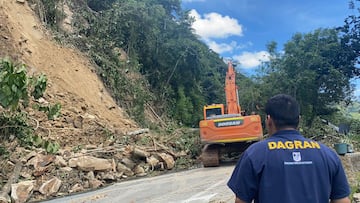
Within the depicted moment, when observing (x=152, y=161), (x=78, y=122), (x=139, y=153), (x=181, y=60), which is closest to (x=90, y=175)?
(x=139, y=153)

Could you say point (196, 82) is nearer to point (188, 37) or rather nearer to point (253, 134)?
point (188, 37)

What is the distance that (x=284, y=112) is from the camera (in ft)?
7.50

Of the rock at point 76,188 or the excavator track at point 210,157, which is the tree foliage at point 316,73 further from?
the rock at point 76,188

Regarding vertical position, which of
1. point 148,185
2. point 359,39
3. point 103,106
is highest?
point 359,39

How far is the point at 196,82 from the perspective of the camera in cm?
2952

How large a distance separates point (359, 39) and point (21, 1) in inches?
872

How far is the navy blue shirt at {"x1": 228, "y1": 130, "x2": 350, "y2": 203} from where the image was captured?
6.99 ft

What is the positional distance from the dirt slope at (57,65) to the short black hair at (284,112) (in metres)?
13.8

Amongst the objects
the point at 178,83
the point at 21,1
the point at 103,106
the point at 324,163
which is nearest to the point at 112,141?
the point at 103,106

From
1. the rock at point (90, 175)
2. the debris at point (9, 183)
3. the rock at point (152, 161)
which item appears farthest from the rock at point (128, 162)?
the debris at point (9, 183)

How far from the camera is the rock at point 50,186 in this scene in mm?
9281

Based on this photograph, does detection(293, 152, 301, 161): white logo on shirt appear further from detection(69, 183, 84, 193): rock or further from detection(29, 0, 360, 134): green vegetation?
detection(29, 0, 360, 134): green vegetation

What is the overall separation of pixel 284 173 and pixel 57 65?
16.9 metres

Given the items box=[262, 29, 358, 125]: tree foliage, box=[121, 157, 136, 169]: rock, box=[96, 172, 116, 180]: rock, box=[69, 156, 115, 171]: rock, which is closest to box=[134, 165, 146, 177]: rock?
box=[121, 157, 136, 169]: rock
